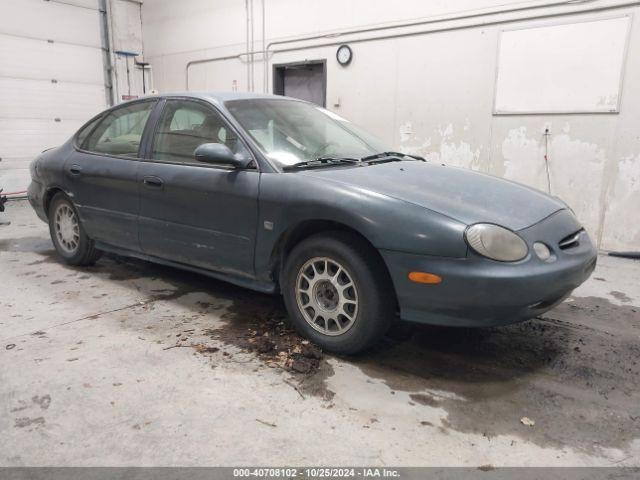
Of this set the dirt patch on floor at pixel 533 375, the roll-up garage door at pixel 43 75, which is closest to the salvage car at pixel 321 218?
the dirt patch on floor at pixel 533 375

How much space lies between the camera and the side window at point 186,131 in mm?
3049

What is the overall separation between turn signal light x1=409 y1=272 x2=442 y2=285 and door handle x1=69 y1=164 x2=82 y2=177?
2.88m

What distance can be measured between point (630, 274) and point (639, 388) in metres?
2.47

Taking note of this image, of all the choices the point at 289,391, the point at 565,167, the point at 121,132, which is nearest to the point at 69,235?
the point at 121,132

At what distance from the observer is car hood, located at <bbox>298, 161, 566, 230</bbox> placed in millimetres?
2338

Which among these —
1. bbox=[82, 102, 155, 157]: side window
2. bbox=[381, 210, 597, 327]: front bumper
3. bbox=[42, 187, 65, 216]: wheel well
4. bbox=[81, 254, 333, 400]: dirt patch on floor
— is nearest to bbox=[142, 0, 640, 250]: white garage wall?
bbox=[381, 210, 597, 327]: front bumper

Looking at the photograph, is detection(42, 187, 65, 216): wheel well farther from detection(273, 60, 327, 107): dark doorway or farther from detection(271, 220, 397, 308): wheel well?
detection(273, 60, 327, 107): dark doorway

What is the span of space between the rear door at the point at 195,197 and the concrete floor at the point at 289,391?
42cm

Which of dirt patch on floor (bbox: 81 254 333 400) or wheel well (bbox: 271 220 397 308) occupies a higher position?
wheel well (bbox: 271 220 397 308)

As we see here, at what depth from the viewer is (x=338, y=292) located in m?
2.53

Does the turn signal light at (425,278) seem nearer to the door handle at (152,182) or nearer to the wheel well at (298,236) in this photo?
the wheel well at (298,236)

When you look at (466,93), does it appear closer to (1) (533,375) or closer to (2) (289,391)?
(1) (533,375)

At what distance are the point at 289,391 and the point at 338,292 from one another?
0.55 meters

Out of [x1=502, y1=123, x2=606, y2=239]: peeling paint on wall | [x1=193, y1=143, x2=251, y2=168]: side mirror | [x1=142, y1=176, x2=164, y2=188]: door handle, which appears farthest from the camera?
[x1=502, y1=123, x2=606, y2=239]: peeling paint on wall
